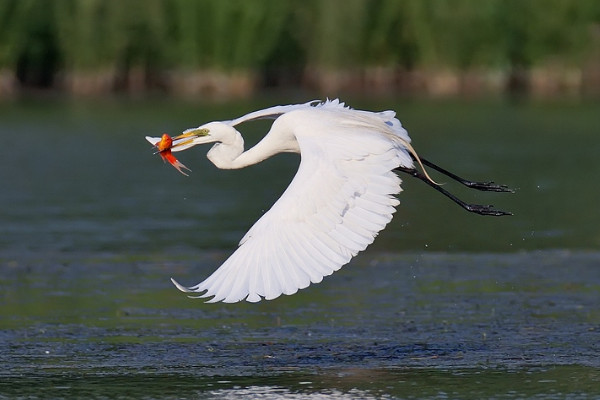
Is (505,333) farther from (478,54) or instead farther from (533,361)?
(478,54)

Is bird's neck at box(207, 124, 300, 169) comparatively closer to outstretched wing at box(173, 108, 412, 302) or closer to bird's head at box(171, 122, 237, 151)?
bird's head at box(171, 122, 237, 151)

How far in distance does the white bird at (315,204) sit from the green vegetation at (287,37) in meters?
41.8

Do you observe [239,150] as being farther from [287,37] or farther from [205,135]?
[287,37]

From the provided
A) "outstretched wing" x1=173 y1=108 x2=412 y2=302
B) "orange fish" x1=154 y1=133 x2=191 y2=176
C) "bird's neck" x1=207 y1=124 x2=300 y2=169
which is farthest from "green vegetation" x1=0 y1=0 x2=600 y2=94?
"outstretched wing" x1=173 y1=108 x2=412 y2=302

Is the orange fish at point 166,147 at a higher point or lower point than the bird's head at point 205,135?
lower

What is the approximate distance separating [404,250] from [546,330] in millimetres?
4768

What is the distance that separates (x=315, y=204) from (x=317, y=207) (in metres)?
0.03

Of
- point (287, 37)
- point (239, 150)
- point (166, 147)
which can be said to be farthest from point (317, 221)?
point (287, 37)

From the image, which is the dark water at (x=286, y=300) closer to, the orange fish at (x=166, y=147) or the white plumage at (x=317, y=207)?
the white plumage at (x=317, y=207)

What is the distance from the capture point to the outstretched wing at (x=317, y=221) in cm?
762

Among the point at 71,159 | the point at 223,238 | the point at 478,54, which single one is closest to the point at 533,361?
the point at 223,238

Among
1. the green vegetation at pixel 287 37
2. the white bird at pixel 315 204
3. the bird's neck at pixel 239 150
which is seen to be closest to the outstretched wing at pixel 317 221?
the white bird at pixel 315 204

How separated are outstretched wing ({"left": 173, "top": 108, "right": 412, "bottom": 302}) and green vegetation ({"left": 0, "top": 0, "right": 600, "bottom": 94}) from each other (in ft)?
140

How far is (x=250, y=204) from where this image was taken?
1964 cm
